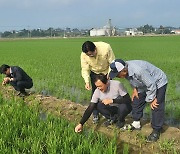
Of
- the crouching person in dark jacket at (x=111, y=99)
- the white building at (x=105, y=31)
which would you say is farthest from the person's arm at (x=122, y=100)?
Result: the white building at (x=105, y=31)

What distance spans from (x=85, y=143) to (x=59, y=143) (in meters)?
0.32

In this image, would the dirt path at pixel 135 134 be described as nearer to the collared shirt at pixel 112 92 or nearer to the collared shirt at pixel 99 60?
the collared shirt at pixel 112 92

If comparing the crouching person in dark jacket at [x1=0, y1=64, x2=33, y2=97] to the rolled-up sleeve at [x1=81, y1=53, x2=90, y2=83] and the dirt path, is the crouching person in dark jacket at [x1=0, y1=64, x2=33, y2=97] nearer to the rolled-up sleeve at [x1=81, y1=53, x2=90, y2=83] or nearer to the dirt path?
the dirt path

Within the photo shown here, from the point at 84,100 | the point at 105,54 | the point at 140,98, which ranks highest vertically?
the point at 105,54

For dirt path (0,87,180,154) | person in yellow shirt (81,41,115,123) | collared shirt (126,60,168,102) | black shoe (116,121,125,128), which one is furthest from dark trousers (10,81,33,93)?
collared shirt (126,60,168,102)

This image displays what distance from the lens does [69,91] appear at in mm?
8500

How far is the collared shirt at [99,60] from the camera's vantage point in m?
5.03

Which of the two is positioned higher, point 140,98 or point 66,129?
point 140,98

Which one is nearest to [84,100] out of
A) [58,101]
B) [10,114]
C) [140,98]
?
[58,101]

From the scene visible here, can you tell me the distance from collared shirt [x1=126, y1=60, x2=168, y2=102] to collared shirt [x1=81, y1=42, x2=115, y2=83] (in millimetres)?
861

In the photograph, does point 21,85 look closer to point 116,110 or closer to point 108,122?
point 108,122

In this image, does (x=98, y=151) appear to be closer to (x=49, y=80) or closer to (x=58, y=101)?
(x=58, y=101)

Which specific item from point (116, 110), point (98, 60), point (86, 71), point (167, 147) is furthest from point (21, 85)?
point (167, 147)

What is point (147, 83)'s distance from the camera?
163 inches
